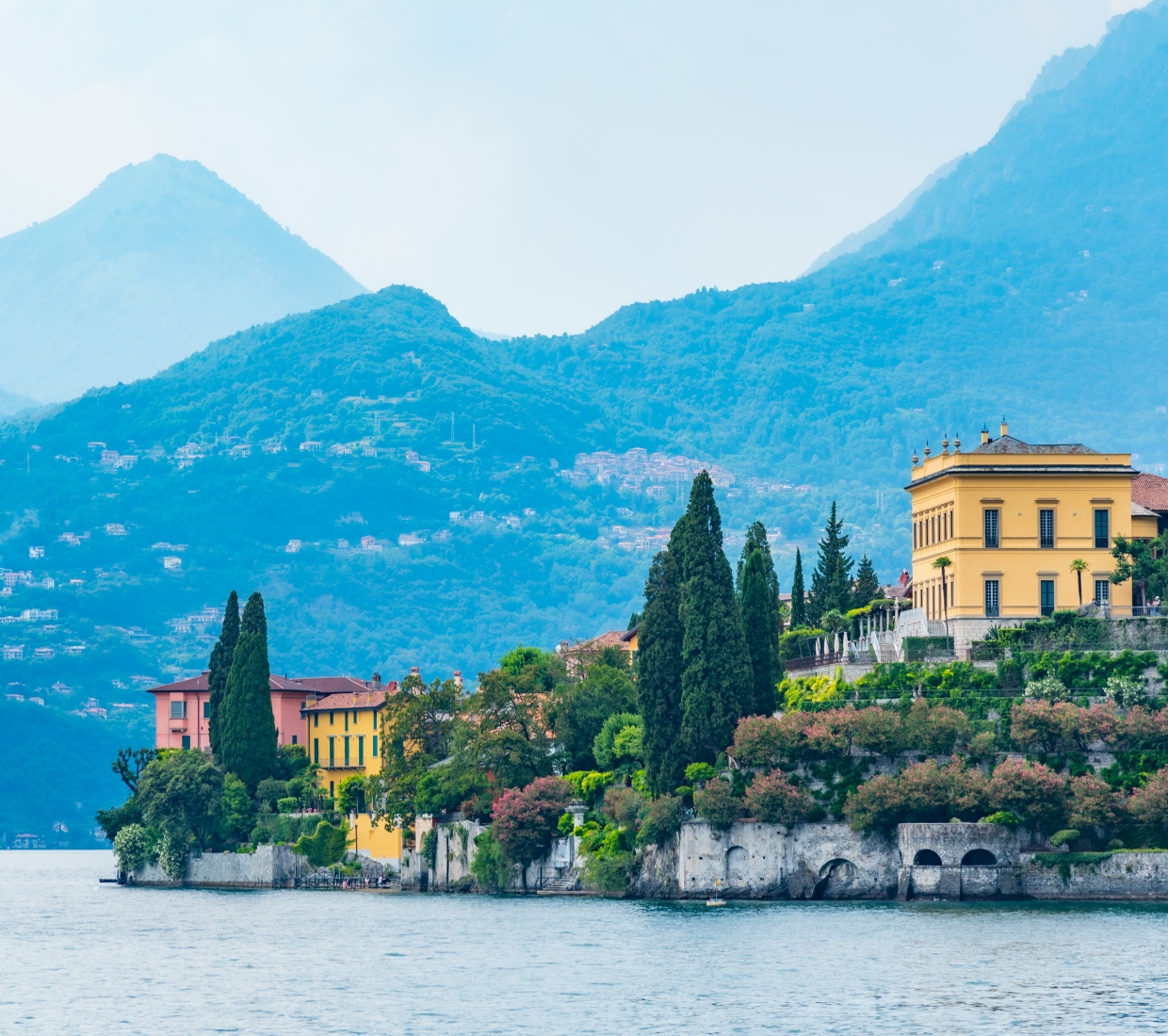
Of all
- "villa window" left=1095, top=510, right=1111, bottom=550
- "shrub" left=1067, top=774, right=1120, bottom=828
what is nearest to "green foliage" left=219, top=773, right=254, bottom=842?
"villa window" left=1095, top=510, right=1111, bottom=550

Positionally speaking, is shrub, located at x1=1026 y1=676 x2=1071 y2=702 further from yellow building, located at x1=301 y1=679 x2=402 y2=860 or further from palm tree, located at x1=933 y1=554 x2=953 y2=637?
yellow building, located at x1=301 y1=679 x2=402 y2=860

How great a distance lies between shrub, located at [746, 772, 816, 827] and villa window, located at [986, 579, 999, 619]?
15.9 metres

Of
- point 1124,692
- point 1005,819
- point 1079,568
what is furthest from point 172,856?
point 1124,692

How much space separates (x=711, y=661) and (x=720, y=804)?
6.02 m

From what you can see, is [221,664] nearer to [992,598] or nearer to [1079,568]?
[992,598]

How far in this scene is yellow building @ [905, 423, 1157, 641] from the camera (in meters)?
98.0

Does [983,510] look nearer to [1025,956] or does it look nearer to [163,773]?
[1025,956]

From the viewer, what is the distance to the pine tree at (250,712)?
117438mm

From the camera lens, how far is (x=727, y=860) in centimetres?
8756

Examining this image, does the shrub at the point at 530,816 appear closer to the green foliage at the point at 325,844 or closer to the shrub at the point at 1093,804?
the green foliage at the point at 325,844

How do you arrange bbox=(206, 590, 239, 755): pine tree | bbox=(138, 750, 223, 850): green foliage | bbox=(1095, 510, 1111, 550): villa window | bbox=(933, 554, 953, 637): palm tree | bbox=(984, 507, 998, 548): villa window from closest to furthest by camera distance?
bbox=(984, 507, 998, 548): villa window → bbox=(1095, 510, 1111, 550): villa window → bbox=(933, 554, 953, 637): palm tree → bbox=(138, 750, 223, 850): green foliage → bbox=(206, 590, 239, 755): pine tree

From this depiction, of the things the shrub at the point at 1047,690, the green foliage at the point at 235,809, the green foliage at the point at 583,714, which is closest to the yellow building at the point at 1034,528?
the shrub at the point at 1047,690

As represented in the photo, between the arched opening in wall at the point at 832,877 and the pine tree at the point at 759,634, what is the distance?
7519 mm

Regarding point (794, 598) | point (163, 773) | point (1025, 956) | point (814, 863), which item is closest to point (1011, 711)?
point (814, 863)
